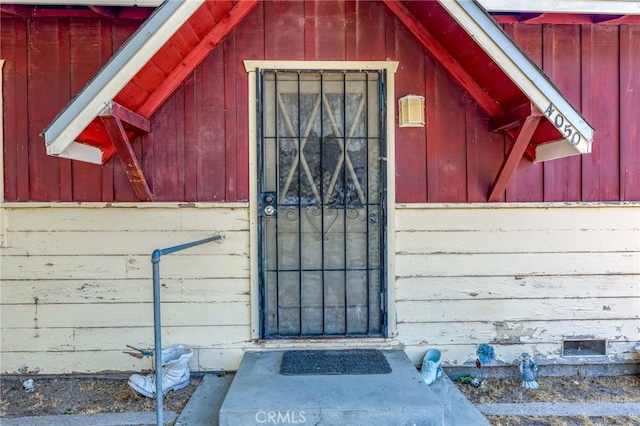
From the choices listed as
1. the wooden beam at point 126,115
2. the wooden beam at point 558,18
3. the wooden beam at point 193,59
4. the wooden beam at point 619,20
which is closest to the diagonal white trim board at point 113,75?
the wooden beam at point 126,115

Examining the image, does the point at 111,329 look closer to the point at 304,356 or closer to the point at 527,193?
the point at 304,356

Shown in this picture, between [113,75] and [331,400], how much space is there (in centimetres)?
202

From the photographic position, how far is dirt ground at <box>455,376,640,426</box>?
2059mm

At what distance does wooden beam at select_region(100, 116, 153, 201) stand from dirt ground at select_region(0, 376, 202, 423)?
128cm

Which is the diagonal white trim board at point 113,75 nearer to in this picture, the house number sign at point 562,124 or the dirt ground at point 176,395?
the dirt ground at point 176,395

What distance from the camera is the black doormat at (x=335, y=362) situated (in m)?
2.16

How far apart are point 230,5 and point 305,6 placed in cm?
51

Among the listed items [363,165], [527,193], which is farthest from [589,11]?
[363,165]

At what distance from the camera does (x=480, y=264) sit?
Answer: 2.51m

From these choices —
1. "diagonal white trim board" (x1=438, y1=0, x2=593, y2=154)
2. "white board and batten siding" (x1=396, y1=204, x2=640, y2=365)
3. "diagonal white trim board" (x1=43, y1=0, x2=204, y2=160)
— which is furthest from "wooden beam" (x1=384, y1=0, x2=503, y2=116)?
"diagonal white trim board" (x1=43, y1=0, x2=204, y2=160)

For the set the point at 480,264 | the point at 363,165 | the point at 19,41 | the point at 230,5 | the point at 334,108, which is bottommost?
the point at 480,264

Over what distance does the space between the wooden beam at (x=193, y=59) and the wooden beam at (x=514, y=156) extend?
6.32ft

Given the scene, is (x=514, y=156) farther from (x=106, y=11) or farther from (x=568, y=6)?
(x=106, y=11)

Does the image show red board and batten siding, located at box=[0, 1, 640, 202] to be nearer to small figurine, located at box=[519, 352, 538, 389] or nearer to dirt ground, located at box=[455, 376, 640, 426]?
small figurine, located at box=[519, 352, 538, 389]
